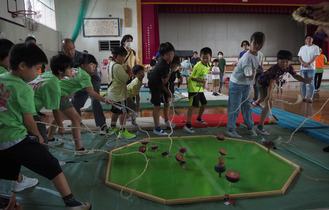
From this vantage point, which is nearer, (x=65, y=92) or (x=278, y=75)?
(x=65, y=92)

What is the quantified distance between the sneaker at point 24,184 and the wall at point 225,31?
35.8 ft

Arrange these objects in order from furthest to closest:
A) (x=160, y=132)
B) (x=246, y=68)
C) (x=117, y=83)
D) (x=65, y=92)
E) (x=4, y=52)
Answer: (x=160, y=132)
(x=117, y=83)
(x=246, y=68)
(x=65, y=92)
(x=4, y=52)

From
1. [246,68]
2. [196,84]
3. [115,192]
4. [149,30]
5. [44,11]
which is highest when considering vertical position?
[44,11]

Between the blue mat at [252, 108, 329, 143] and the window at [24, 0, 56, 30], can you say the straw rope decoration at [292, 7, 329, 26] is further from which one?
the window at [24, 0, 56, 30]

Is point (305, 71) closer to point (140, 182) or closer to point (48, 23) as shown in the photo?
point (140, 182)

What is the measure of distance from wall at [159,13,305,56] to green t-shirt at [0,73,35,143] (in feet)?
36.7

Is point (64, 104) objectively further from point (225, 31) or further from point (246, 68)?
point (225, 31)

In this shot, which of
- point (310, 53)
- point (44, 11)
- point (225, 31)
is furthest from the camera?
point (225, 31)

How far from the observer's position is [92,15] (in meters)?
10.3

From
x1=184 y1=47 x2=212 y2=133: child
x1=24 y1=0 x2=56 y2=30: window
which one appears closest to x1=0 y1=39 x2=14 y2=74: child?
x1=184 y1=47 x2=212 y2=133: child

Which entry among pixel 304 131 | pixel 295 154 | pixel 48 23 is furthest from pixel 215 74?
pixel 48 23

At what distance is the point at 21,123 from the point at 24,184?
0.71 m

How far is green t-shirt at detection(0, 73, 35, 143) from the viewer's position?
1.27 meters

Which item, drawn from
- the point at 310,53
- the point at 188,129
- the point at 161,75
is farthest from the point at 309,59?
the point at 161,75
